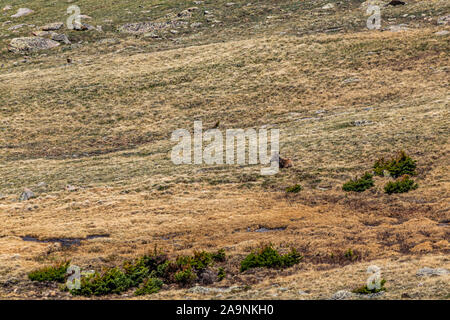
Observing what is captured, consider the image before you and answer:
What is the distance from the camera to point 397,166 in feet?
90.4

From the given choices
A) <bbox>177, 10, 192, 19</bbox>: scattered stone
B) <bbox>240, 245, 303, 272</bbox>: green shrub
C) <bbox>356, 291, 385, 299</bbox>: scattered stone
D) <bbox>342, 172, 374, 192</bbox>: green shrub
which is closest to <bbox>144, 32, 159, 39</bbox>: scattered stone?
<bbox>177, 10, 192, 19</bbox>: scattered stone

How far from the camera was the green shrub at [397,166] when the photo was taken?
27.1m

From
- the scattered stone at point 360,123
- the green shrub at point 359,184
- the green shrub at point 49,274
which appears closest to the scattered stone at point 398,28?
the scattered stone at point 360,123

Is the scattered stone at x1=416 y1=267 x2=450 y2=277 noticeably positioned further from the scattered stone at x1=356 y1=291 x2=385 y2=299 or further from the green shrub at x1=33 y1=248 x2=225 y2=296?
the green shrub at x1=33 y1=248 x2=225 y2=296

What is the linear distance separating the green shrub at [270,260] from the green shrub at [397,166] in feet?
37.6

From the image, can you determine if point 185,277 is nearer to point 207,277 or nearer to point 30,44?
point 207,277

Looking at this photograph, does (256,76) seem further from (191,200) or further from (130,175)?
(191,200)

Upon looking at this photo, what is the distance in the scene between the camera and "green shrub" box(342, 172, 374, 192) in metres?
26.3

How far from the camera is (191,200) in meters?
27.1

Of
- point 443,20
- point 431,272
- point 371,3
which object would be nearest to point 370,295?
point 431,272

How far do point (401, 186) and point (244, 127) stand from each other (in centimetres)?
2125

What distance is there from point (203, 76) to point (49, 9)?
148 ft
